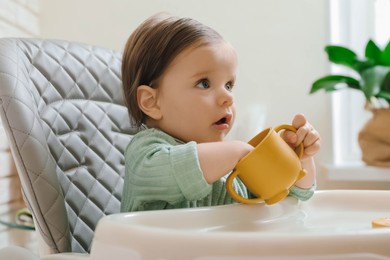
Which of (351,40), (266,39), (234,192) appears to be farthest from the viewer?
(351,40)

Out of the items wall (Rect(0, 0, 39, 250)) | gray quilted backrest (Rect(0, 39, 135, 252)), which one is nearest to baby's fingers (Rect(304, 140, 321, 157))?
gray quilted backrest (Rect(0, 39, 135, 252))

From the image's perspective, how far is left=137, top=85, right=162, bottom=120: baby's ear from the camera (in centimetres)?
100

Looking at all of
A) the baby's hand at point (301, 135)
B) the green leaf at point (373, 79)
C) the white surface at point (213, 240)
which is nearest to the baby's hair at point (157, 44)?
the baby's hand at point (301, 135)

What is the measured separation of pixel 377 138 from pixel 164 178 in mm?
1407

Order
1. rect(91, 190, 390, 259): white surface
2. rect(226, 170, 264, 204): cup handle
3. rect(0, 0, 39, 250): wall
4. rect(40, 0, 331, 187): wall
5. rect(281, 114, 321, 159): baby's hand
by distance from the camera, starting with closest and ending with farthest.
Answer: rect(91, 190, 390, 259): white surface, rect(226, 170, 264, 204): cup handle, rect(281, 114, 321, 159): baby's hand, rect(0, 0, 39, 250): wall, rect(40, 0, 331, 187): wall

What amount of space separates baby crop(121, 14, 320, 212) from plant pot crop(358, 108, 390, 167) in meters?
1.09

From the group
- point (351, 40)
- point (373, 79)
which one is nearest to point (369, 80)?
point (373, 79)

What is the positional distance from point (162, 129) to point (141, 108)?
0.05 metres

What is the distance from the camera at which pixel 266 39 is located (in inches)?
87.9

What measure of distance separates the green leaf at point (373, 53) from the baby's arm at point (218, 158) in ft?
4.74

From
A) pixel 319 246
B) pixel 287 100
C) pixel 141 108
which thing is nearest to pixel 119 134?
pixel 141 108

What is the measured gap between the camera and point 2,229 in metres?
1.82

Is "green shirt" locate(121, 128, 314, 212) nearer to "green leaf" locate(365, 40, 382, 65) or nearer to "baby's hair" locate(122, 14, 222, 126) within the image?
"baby's hair" locate(122, 14, 222, 126)

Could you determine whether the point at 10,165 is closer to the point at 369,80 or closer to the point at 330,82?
the point at 330,82
